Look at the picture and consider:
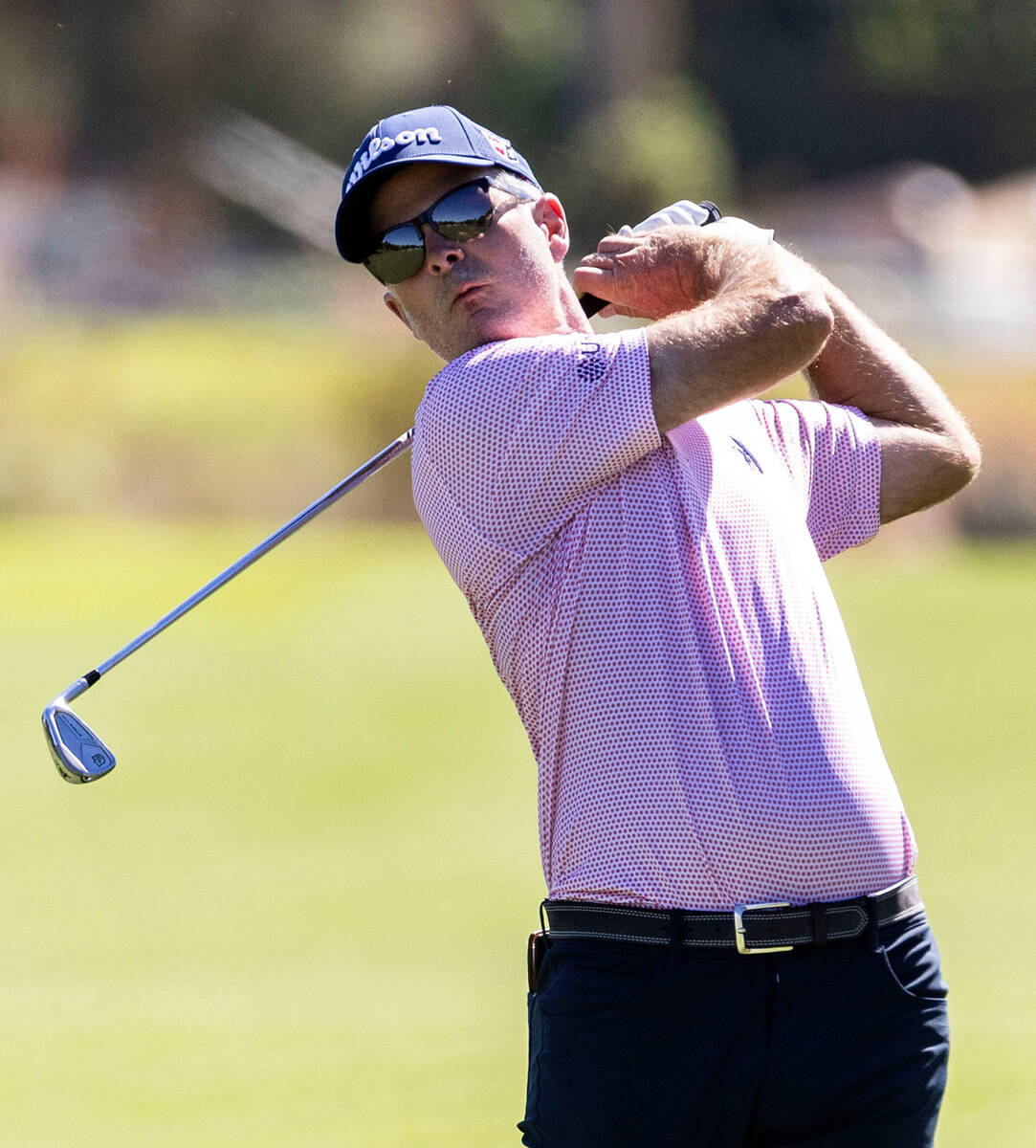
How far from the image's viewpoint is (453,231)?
115 inches

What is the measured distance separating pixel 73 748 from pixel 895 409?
1.44m

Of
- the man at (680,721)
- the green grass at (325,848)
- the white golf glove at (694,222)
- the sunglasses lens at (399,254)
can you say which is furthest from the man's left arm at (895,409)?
the green grass at (325,848)

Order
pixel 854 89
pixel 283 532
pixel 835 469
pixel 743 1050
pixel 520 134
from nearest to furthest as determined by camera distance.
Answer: pixel 743 1050 → pixel 835 469 → pixel 283 532 → pixel 520 134 → pixel 854 89

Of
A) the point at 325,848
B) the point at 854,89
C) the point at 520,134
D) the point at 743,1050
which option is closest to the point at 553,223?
the point at 743,1050

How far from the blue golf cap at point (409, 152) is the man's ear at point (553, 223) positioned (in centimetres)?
4

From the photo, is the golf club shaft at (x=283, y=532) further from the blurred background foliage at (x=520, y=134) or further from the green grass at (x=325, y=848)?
the blurred background foliage at (x=520, y=134)

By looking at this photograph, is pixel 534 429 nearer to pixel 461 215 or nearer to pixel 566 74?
pixel 461 215

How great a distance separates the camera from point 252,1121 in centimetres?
530

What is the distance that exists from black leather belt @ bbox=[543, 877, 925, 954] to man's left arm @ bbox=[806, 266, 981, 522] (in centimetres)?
80

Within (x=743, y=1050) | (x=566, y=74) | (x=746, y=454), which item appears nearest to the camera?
(x=743, y=1050)

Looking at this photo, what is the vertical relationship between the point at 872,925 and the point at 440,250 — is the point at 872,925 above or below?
below

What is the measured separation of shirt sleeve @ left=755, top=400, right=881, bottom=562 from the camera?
10.2 ft

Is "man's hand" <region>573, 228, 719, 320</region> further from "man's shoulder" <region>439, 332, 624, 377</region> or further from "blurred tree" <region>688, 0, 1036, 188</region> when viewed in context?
"blurred tree" <region>688, 0, 1036, 188</region>

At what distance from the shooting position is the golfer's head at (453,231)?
2.94 m
